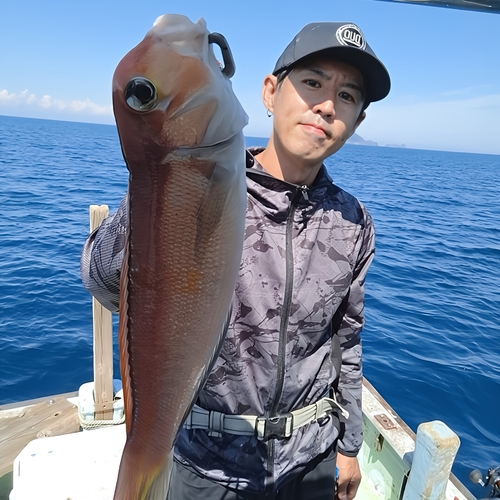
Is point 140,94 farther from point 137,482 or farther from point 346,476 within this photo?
point 346,476

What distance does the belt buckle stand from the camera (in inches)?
76.9

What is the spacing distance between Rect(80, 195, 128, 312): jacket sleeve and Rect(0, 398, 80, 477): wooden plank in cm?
283

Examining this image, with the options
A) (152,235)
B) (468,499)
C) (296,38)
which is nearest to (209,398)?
(152,235)

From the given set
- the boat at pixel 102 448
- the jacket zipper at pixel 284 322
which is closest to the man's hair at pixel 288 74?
the jacket zipper at pixel 284 322

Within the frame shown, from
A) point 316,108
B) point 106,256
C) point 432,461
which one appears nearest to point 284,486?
point 432,461

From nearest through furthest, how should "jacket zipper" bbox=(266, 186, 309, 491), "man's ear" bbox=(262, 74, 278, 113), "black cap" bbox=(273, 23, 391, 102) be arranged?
"black cap" bbox=(273, 23, 391, 102) → "jacket zipper" bbox=(266, 186, 309, 491) → "man's ear" bbox=(262, 74, 278, 113)

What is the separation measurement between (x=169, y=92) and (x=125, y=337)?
27.2 inches

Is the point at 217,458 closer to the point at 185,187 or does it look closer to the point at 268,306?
the point at 268,306

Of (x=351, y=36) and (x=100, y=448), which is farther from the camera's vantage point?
(x=100, y=448)

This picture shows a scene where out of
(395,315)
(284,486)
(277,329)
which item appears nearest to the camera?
(277,329)

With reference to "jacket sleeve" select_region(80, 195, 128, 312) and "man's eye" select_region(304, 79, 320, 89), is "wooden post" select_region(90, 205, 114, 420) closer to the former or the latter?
"jacket sleeve" select_region(80, 195, 128, 312)

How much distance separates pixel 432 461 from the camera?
9.48ft

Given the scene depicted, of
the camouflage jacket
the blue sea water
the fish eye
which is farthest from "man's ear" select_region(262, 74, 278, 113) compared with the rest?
the blue sea water

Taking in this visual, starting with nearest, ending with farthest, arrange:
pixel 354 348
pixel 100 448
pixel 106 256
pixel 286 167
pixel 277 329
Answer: pixel 106 256, pixel 277 329, pixel 286 167, pixel 354 348, pixel 100 448
